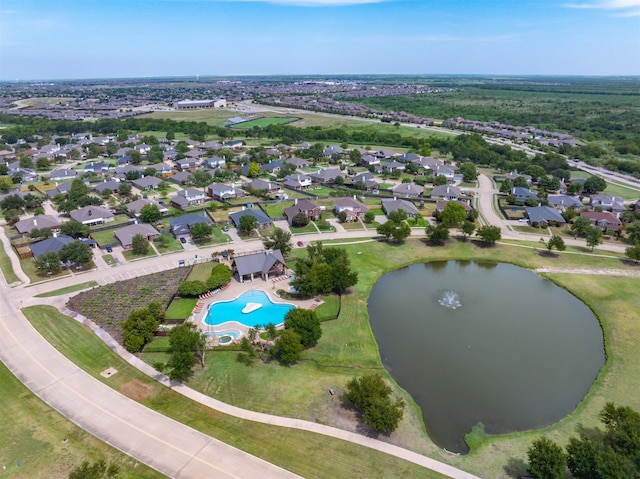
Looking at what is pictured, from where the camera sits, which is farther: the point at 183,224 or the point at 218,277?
the point at 183,224

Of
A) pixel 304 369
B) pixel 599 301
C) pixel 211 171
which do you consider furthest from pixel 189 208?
pixel 599 301

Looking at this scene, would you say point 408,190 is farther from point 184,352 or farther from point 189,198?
Answer: point 184,352

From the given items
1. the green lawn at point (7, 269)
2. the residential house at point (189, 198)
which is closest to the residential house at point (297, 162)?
the residential house at point (189, 198)

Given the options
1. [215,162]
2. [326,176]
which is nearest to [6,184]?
[215,162]

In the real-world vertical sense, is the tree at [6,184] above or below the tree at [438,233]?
above

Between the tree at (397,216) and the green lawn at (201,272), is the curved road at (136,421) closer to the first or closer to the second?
the green lawn at (201,272)

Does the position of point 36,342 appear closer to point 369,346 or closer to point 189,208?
point 369,346
